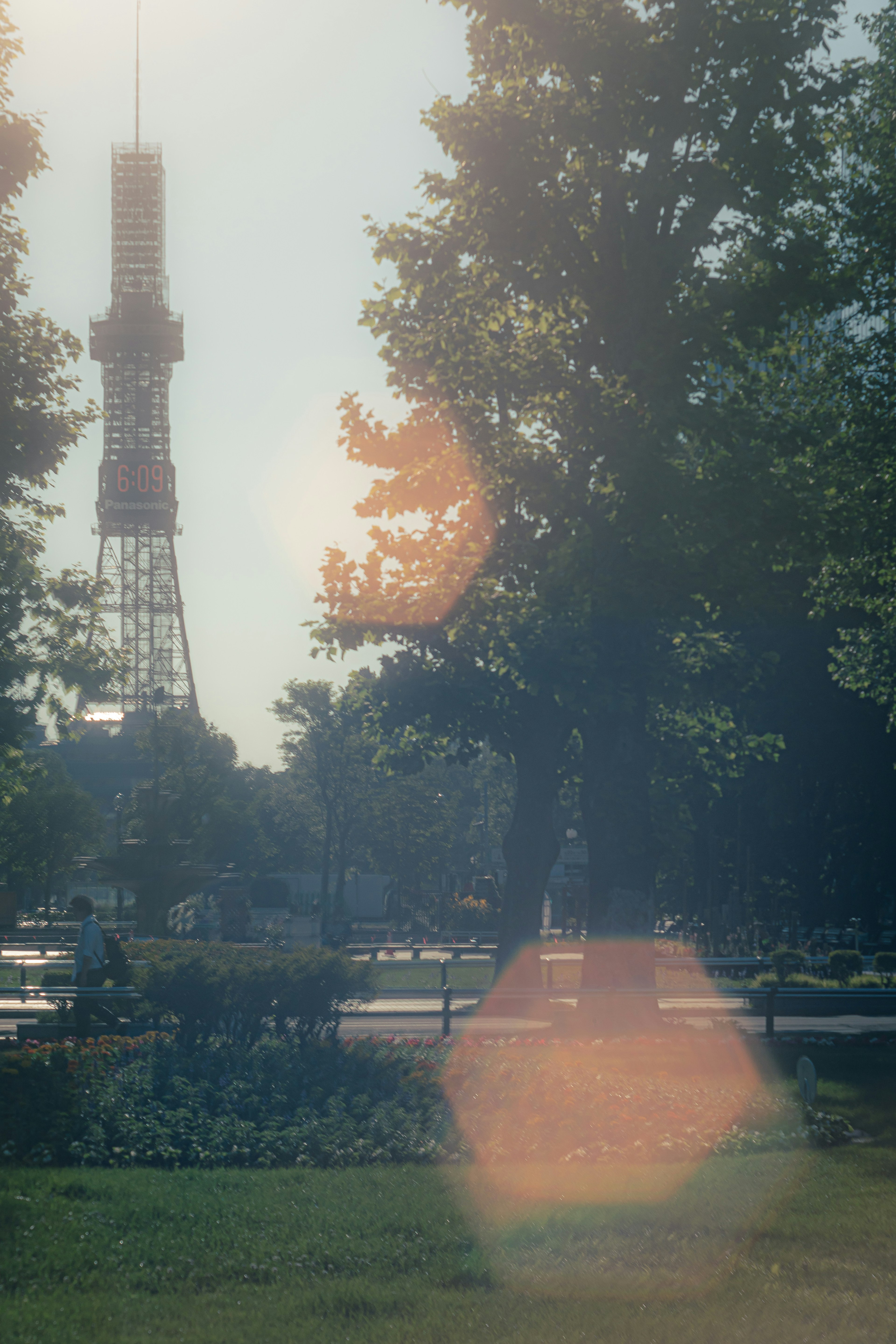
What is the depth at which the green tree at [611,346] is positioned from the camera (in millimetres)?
18125

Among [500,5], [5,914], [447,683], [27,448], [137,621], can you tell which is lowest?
[5,914]

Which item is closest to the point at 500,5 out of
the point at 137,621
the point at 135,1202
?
the point at 135,1202

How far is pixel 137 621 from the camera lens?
435ft

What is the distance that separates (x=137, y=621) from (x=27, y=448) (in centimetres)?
11341

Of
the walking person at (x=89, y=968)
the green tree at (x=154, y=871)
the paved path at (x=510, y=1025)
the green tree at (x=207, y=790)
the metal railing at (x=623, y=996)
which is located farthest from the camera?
the green tree at (x=207, y=790)

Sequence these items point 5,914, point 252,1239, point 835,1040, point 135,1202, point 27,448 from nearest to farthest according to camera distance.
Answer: point 252,1239 → point 135,1202 → point 835,1040 → point 27,448 → point 5,914

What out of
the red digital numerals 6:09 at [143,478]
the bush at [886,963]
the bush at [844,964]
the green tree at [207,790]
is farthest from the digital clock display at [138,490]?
the bush at [844,964]

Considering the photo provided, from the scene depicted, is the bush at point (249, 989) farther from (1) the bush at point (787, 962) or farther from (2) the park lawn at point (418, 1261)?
(1) the bush at point (787, 962)

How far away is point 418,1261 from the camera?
23.7 feet

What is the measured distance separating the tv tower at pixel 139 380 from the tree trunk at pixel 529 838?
360ft

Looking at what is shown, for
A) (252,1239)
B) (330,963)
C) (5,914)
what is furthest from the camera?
(5,914)

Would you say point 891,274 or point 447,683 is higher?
point 891,274

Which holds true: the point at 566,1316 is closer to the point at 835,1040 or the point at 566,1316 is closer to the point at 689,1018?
the point at 835,1040

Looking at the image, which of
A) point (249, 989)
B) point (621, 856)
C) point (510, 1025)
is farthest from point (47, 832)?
point (249, 989)
